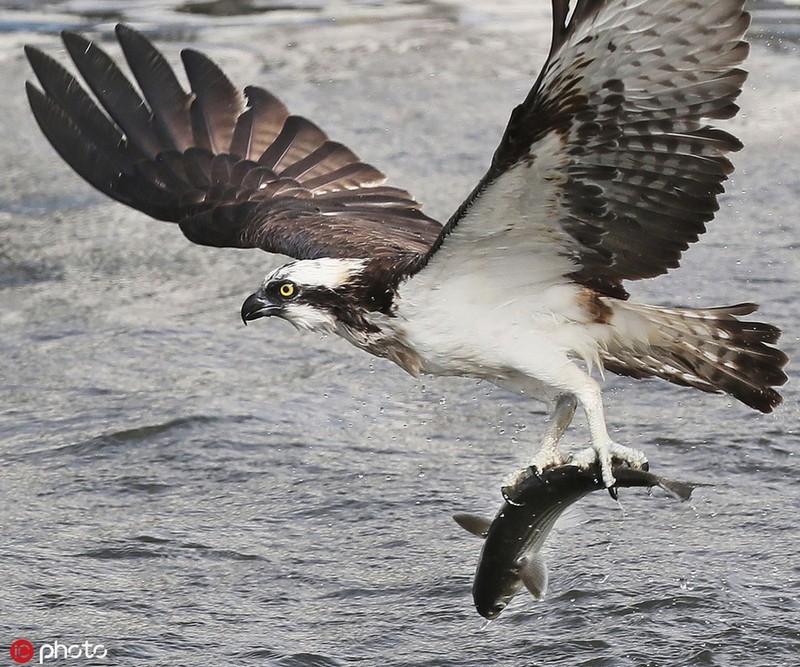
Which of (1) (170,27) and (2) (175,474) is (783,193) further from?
(1) (170,27)

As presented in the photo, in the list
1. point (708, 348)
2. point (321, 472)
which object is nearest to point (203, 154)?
point (321, 472)

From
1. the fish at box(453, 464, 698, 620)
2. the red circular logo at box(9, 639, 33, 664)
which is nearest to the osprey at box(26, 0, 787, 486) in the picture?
the fish at box(453, 464, 698, 620)

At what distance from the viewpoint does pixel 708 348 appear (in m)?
5.18

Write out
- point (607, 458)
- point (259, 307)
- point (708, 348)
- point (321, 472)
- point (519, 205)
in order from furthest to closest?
1. point (321, 472)
2. point (259, 307)
3. point (708, 348)
4. point (607, 458)
5. point (519, 205)

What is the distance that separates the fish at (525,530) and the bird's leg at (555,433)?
0.97 feet

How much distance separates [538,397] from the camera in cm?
545

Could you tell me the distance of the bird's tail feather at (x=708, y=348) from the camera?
5109 mm

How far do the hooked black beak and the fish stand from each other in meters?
1.09

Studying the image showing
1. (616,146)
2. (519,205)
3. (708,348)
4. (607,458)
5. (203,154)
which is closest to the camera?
(616,146)

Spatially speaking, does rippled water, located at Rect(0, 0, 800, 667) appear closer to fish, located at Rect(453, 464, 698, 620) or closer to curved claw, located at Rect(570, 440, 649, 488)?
fish, located at Rect(453, 464, 698, 620)

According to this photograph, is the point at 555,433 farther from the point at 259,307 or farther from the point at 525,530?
the point at 259,307

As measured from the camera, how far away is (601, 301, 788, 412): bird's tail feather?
5109 mm

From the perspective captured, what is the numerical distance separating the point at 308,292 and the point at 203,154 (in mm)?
1811

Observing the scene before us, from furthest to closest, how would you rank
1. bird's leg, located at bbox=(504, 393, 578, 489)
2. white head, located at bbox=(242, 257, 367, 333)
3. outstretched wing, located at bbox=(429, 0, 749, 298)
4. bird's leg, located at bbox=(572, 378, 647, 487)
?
white head, located at bbox=(242, 257, 367, 333) < bird's leg, located at bbox=(504, 393, 578, 489) < bird's leg, located at bbox=(572, 378, 647, 487) < outstretched wing, located at bbox=(429, 0, 749, 298)
